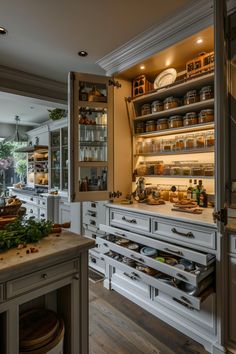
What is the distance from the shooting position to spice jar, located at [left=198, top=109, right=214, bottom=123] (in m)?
1.99

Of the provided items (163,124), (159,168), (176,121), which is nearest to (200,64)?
(176,121)

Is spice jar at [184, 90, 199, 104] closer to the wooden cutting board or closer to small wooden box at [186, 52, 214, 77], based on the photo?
small wooden box at [186, 52, 214, 77]

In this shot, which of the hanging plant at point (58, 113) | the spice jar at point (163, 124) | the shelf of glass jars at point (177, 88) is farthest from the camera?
the hanging plant at point (58, 113)

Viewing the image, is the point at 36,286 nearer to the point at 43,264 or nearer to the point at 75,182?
the point at 43,264

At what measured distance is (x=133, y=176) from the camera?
2.62 metres

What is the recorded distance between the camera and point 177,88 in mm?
2162

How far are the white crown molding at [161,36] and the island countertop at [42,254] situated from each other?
1739 mm

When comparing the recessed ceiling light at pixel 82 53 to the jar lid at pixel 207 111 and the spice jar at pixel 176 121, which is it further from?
the jar lid at pixel 207 111

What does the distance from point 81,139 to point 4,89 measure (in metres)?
1.22

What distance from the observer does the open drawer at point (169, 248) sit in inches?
59.2

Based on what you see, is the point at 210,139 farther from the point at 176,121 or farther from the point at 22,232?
the point at 22,232

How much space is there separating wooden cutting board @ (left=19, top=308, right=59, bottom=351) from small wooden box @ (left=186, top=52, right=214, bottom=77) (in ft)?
6.95

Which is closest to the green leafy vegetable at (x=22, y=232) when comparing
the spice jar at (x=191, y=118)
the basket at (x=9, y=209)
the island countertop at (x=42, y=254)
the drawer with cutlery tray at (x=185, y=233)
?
the island countertop at (x=42, y=254)

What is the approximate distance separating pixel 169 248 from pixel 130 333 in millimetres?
747
